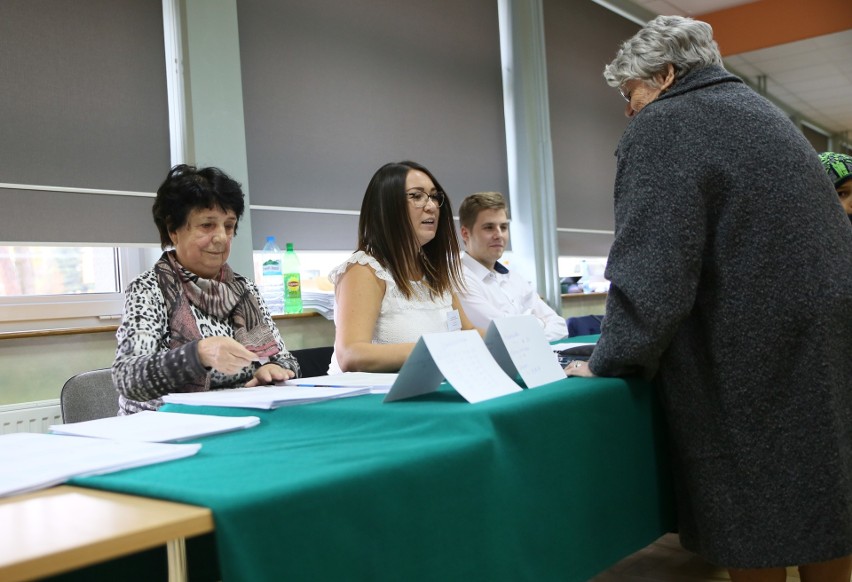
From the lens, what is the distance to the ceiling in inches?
238

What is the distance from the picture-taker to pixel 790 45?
6.99 m

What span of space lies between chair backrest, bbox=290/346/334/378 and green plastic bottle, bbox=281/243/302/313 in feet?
1.86

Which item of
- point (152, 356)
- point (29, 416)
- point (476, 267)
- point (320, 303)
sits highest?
point (476, 267)

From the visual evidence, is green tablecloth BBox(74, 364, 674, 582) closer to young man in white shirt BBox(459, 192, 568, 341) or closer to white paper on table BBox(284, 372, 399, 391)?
white paper on table BBox(284, 372, 399, 391)

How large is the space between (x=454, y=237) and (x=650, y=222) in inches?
41.1

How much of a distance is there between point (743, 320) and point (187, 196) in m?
1.35

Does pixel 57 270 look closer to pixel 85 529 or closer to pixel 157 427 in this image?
pixel 157 427

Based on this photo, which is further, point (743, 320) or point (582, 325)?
point (582, 325)

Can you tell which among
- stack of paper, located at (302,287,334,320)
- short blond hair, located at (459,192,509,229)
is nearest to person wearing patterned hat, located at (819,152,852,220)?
short blond hair, located at (459,192,509,229)

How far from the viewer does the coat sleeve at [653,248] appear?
1341 millimetres

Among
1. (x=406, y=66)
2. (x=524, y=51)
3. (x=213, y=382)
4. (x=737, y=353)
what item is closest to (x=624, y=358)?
(x=737, y=353)

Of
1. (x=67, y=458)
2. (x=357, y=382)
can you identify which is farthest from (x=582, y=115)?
(x=67, y=458)

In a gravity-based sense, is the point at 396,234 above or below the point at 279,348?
above

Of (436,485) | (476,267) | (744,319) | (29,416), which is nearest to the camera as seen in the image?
(436,485)
